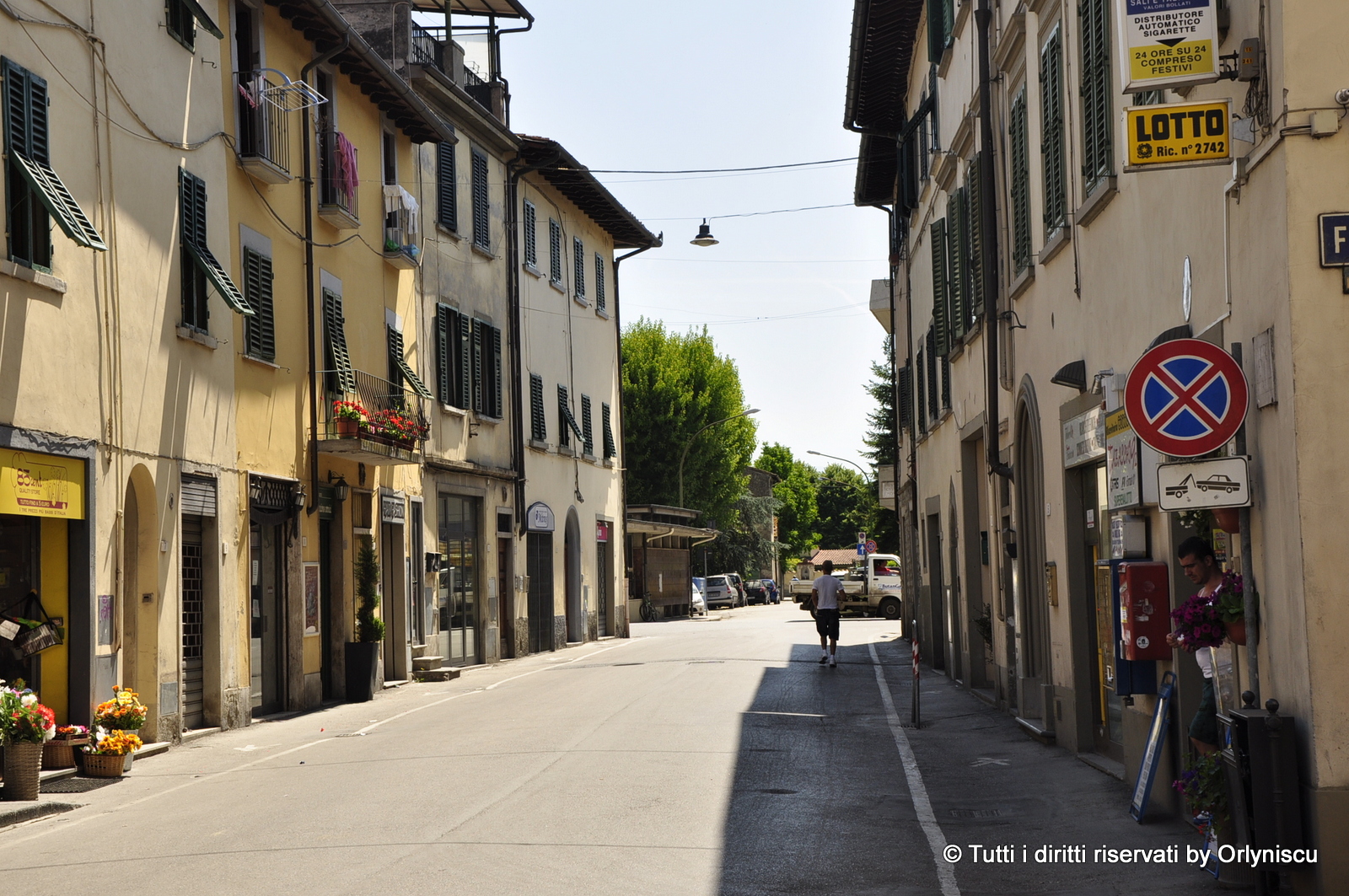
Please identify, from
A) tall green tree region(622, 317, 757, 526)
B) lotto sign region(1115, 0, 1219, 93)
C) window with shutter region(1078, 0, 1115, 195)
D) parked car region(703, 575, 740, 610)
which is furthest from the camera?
parked car region(703, 575, 740, 610)

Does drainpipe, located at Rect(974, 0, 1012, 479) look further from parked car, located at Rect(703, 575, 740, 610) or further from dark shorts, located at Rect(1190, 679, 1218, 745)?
parked car, located at Rect(703, 575, 740, 610)

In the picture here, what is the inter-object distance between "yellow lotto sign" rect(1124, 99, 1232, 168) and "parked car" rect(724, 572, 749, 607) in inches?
2398

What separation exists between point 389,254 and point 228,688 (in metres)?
8.80

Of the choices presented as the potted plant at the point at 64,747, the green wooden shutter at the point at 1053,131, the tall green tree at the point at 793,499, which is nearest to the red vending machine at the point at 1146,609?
the green wooden shutter at the point at 1053,131

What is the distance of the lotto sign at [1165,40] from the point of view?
25.9ft

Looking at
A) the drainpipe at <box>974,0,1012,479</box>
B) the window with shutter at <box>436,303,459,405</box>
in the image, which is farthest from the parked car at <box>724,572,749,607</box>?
the drainpipe at <box>974,0,1012,479</box>

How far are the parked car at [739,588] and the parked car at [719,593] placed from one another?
45 centimetres

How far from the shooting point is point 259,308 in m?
18.8

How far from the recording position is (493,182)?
99.0 feet

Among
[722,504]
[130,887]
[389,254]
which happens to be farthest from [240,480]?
[722,504]

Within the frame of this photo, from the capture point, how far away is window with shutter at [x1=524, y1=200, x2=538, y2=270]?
31844mm

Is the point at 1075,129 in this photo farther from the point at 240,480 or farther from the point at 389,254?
the point at 389,254

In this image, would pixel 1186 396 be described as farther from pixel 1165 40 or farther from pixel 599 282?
pixel 599 282

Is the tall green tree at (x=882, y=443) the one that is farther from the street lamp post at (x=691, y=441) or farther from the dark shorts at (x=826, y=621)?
the dark shorts at (x=826, y=621)
